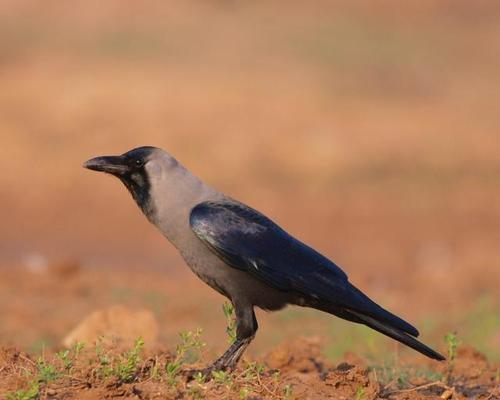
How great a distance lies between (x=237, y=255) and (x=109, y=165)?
2.43ft

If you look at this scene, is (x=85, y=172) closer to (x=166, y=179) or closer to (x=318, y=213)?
(x=318, y=213)

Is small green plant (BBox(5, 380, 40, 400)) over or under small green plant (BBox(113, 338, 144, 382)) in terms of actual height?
under

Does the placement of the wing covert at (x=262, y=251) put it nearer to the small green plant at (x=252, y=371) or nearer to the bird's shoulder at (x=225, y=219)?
the bird's shoulder at (x=225, y=219)

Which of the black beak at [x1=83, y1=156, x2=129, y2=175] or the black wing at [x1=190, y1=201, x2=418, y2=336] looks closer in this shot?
the black wing at [x1=190, y1=201, x2=418, y2=336]

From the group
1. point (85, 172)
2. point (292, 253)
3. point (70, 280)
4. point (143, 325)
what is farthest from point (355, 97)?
point (292, 253)

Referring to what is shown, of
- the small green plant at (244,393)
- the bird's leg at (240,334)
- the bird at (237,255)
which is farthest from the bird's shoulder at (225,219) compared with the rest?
the small green plant at (244,393)

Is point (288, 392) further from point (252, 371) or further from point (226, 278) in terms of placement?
point (226, 278)

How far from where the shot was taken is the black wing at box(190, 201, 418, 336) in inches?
229

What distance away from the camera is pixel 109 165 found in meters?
6.00

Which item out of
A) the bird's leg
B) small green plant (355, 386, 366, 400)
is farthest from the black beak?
→ small green plant (355, 386, 366, 400)

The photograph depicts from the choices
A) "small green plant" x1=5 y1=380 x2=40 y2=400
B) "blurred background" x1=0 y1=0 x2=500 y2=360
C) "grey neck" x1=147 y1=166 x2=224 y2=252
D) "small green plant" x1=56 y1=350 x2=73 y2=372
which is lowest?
"small green plant" x1=5 y1=380 x2=40 y2=400

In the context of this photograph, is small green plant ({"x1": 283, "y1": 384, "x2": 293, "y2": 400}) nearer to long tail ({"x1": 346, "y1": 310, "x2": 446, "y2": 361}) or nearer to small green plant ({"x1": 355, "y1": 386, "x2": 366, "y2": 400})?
small green plant ({"x1": 355, "y1": 386, "x2": 366, "y2": 400})

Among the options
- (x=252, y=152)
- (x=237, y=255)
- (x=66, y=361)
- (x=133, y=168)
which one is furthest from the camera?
(x=252, y=152)

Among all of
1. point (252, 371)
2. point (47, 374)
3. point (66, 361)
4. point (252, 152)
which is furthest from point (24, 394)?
point (252, 152)
